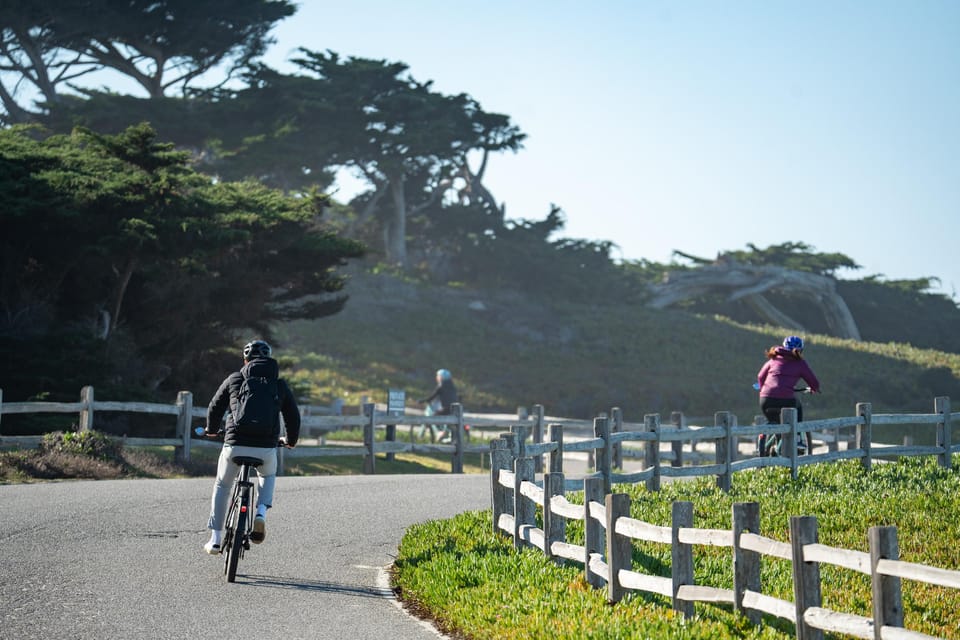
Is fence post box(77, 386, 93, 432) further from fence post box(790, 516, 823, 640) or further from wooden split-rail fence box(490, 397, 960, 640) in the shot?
fence post box(790, 516, 823, 640)

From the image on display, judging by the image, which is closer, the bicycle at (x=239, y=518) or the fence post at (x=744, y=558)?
the fence post at (x=744, y=558)

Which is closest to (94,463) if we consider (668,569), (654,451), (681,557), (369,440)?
(369,440)

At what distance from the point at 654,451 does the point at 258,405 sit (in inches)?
319

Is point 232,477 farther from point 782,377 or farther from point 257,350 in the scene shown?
point 782,377

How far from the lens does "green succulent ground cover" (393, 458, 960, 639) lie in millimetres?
7719

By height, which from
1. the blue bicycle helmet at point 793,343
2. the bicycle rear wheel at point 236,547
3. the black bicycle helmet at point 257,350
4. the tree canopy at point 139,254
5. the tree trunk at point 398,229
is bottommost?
the bicycle rear wheel at point 236,547

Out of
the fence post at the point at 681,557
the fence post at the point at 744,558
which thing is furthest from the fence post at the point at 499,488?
the fence post at the point at 744,558

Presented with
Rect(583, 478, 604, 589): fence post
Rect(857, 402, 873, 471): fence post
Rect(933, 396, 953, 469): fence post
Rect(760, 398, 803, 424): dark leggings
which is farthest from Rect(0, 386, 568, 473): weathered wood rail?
Rect(583, 478, 604, 589): fence post

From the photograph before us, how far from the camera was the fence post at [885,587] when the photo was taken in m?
5.95

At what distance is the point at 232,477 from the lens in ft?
31.3

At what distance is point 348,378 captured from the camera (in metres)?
43.1

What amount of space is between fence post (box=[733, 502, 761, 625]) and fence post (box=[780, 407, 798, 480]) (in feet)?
32.0

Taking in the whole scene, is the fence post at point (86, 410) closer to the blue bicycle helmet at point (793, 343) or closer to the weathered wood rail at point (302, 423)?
the weathered wood rail at point (302, 423)

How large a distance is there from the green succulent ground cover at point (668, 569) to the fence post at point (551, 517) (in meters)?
0.16
